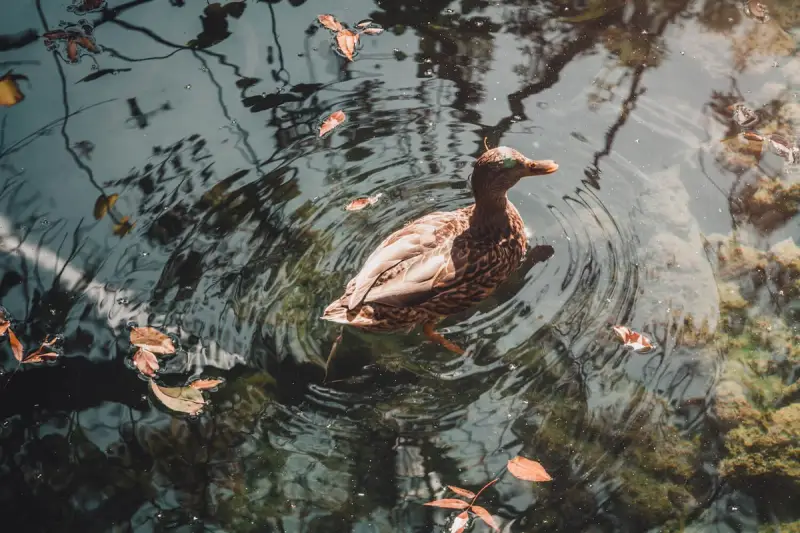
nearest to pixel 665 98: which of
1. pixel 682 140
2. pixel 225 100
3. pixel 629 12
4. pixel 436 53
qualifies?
pixel 682 140

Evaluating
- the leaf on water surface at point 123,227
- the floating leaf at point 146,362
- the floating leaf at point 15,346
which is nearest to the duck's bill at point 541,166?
the floating leaf at point 146,362

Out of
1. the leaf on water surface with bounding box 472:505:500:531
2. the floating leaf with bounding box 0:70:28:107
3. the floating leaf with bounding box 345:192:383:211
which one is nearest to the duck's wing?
the floating leaf with bounding box 345:192:383:211

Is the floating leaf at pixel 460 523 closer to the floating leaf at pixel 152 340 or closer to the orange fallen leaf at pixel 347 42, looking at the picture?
the floating leaf at pixel 152 340

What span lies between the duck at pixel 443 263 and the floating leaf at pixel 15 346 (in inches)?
61.7

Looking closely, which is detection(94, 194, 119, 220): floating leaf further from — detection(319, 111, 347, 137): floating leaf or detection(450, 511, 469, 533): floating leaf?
detection(450, 511, 469, 533): floating leaf

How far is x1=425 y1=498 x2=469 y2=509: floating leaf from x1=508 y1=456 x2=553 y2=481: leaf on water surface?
0.28 m

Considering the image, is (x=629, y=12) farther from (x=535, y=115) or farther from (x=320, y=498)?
(x=320, y=498)

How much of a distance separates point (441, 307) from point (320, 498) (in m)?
1.14

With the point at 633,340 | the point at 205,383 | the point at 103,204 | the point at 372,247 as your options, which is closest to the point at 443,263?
the point at 372,247

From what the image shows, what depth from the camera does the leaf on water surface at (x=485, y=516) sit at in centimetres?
307

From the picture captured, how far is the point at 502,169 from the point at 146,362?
2.07 m

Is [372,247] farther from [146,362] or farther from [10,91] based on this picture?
[10,91]

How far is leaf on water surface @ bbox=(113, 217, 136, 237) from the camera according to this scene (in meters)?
4.02

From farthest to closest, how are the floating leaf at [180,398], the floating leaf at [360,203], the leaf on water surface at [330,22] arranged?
1. the leaf on water surface at [330,22]
2. the floating leaf at [360,203]
3. the floating leaf at [180,398]
